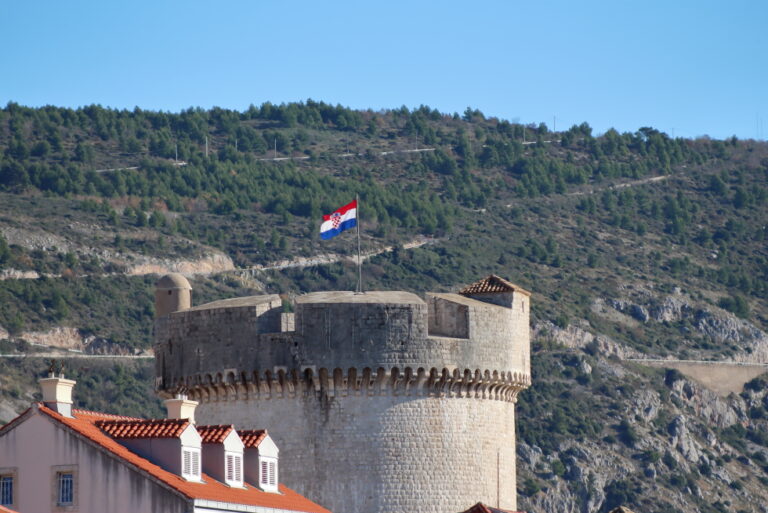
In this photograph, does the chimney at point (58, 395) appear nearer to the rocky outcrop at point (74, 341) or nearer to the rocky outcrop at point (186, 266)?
the rocky outcrop at point (74, 341)

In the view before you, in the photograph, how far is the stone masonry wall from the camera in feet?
127

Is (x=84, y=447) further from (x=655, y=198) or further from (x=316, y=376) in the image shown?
(x=655, y=198)

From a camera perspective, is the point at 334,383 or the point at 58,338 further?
the point at 58,338

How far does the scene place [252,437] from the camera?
120 ft

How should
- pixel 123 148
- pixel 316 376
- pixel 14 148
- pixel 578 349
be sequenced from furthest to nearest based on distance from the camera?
1. pixel 123 148
2. pixel 14 148
3. pixel 578 349
4. pixel 316 376

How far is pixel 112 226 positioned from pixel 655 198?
5460cm

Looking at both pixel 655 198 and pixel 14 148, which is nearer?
pixel 14 148

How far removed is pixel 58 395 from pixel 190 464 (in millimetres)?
2569

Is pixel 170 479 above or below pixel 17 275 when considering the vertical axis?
below

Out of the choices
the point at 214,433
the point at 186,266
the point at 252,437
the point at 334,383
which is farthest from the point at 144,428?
the point at 186,266

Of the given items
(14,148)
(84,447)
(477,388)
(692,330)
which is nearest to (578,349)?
(692,330)

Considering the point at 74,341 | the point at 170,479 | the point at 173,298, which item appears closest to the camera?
the point at 170,479

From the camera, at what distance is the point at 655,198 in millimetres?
178500

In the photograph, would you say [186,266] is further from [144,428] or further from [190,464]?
[190,464]
